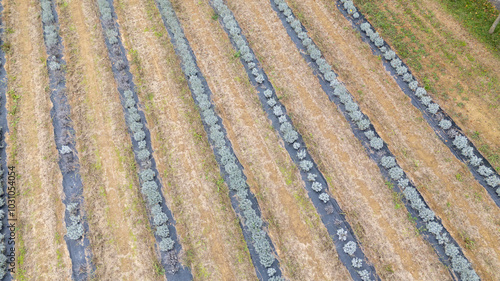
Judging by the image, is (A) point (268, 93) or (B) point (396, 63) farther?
(B) point (396, 63)

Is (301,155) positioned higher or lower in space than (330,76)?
lower

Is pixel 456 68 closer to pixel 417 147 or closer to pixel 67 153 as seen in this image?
pixel 417 147

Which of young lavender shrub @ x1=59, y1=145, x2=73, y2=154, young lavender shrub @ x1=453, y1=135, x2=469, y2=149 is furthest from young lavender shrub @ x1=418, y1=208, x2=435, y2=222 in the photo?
young lavender shrub @ x1=59, y1=145, x2=73, y2=154

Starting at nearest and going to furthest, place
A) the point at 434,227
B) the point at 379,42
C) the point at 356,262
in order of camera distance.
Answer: the point at 356,262 < the point at 434,227 < the point at 379,42

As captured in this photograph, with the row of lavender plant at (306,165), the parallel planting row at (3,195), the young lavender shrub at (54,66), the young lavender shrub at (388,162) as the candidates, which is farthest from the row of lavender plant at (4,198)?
the young lavender shrub at (388,162)

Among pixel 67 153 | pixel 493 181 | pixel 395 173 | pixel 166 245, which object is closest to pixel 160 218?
pixel 166 245

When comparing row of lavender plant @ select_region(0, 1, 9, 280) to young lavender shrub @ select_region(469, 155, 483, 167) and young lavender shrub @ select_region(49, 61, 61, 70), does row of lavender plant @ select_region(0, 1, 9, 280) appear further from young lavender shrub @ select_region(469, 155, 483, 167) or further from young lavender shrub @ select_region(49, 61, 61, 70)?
young lavender shrub @ select_region(469, 155, 483, 167)

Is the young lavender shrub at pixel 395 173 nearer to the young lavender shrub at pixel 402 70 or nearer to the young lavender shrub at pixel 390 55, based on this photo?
the young lavender shrub at pixel 402 70
